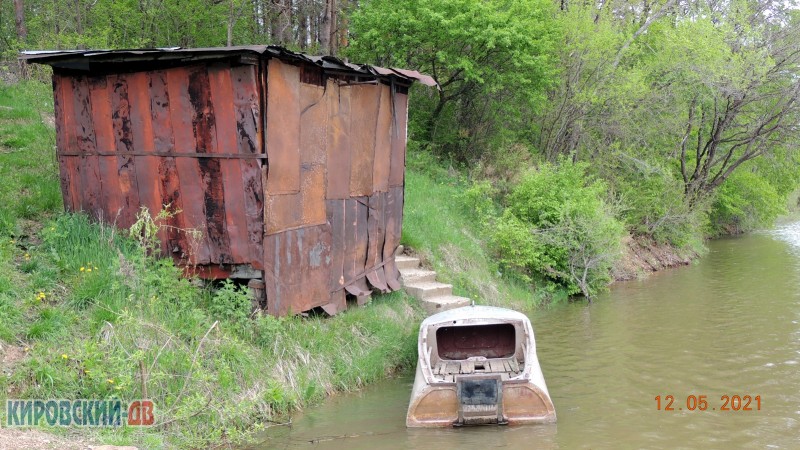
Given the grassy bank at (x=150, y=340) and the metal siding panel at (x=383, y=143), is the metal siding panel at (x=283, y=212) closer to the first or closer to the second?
the grassy bank at (x=150, y=340)

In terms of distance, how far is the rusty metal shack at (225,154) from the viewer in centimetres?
920

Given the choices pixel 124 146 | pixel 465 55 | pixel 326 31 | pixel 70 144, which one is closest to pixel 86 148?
pixel 70 144

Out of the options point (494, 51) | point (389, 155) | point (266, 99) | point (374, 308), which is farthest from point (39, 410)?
point (494, 51)

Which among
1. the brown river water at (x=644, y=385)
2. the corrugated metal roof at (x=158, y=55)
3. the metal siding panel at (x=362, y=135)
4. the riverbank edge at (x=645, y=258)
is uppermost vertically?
the corrugated metal roof at (x=158, y=55)

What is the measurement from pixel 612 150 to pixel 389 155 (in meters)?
13.8

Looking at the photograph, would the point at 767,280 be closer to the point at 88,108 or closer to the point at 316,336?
the point at 316,336

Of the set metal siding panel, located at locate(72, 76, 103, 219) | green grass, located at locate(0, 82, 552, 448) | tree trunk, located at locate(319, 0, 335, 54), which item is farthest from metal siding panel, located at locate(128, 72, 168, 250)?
tree trunk, located at locate(319, 0, 335, 54)

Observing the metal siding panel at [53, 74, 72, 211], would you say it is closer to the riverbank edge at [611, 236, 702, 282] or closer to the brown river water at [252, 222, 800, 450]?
the brown river water at [252, 222, 800, 450]

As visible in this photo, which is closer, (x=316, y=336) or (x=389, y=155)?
(x=316, y=336)

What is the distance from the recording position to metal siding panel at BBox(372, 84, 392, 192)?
12.4 metres

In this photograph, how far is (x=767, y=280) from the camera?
66.5ft

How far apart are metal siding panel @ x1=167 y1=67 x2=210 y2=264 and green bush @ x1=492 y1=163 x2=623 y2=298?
961 centimetres

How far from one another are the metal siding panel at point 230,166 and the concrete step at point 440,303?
469 centimetres

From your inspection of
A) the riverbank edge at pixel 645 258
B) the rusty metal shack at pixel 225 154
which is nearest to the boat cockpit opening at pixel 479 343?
the rusty metal shack at pixel 225 154
